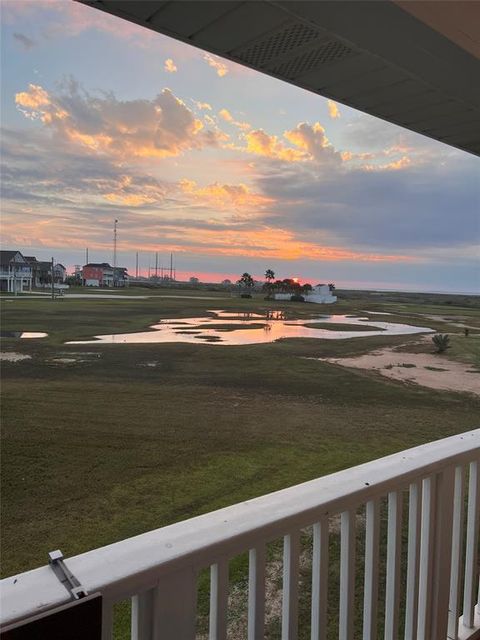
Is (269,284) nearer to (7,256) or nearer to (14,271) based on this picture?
(14,271)

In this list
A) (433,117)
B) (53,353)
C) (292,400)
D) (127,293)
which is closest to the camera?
(433,117)

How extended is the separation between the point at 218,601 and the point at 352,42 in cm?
124

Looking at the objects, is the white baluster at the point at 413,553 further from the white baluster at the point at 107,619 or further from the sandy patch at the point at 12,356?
the sandy patch at the point at 12,356

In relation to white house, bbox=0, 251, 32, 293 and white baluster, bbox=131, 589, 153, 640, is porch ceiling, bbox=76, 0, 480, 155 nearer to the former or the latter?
white baluster, bbox=131, 589, 153, 640

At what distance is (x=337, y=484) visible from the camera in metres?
0.88

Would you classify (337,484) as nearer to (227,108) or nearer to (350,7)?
(350,7)

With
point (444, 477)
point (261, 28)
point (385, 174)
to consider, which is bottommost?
point (444, 477)

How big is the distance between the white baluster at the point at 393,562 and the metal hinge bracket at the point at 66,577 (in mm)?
685

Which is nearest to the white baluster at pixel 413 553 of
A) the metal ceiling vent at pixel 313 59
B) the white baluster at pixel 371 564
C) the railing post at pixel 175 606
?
the white baluster at pixel 371 564

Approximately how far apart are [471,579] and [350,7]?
156 centimetres

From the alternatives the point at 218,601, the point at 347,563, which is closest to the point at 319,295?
the point at 347,563

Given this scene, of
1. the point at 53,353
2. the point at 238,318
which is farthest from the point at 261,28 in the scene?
the point at 238,318

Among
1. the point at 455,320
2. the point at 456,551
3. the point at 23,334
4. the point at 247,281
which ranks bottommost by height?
the point at 23,334

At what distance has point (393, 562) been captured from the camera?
1.04 meters
